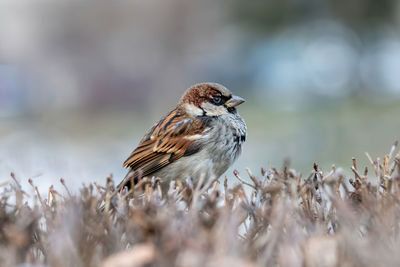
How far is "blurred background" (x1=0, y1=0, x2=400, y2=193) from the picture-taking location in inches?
354

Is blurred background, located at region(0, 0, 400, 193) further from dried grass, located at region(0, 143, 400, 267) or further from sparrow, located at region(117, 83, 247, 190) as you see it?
sparrow, located at region(117, 83, 247, 190)

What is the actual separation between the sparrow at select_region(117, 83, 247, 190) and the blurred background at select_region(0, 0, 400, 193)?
634 mm

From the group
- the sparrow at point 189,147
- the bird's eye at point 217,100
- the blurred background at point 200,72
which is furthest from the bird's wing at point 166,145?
the blurred background at point 200,72

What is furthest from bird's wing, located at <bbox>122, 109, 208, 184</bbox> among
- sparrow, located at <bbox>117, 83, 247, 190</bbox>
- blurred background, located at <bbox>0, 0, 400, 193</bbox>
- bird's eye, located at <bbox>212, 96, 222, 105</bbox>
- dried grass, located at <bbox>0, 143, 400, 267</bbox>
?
dried grass, located at <bbox>0, 143, 400, 267</bbox>

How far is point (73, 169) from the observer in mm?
2043

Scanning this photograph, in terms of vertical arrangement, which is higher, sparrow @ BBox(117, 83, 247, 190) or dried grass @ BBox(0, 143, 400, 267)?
dried grass @ BBox(0, 143, 400, 267)

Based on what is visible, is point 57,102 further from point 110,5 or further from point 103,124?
point 110,5

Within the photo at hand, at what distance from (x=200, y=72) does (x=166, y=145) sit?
13.2 m

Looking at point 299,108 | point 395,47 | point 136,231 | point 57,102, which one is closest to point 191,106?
point 136,231

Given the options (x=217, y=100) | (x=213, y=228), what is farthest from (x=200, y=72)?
(x=213, y=228)

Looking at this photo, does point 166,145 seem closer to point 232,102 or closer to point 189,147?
point 189,147

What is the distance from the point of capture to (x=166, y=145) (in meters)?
3.34

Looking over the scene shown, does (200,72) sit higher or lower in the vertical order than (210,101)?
lower

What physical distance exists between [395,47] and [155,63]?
741cm
